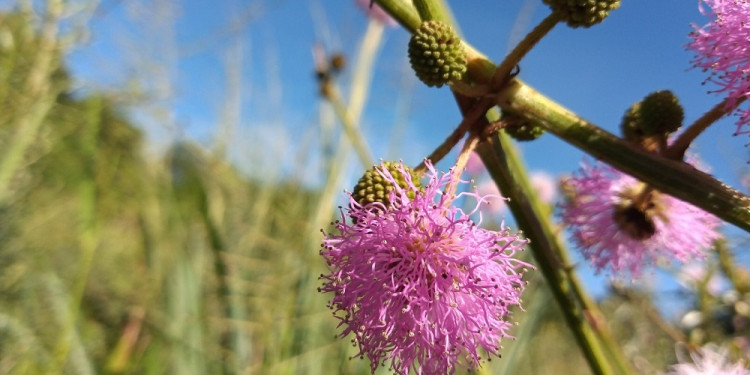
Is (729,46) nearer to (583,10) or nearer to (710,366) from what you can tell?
(583,10)

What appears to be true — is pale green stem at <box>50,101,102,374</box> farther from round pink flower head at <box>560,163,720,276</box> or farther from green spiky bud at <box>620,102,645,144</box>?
green spiky bud at <box>620,102,645,144</box>

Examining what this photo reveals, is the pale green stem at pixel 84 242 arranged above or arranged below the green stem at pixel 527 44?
above

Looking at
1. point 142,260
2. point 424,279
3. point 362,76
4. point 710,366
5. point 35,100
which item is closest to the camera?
point 424,279

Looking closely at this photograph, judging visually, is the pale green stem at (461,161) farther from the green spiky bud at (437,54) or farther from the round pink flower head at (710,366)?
the round pink flower head at (710,366)

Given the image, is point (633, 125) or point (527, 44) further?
→ point (633, 125)

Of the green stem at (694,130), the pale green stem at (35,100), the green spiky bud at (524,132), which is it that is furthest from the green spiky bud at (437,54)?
the pale green stem at (35,100)

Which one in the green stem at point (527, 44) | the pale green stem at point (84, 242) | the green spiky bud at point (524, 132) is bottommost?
the green spiky bud at point (524, 132)

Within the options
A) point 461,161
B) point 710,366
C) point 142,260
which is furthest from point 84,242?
point 142,260

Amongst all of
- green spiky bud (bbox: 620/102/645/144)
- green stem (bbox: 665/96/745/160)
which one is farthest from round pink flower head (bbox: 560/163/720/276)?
green stem (bbox: 665/96/745/160)
